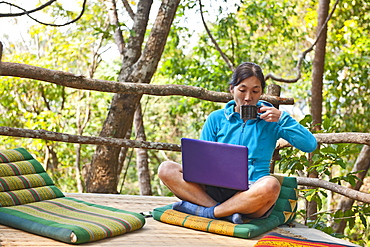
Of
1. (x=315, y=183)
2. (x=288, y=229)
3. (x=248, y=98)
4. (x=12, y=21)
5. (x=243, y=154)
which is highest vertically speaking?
(x=12, y=21)

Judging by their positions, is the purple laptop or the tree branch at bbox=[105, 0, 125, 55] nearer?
the purple laptop

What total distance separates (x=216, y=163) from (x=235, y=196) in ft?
0.68

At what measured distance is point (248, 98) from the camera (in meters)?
2.53

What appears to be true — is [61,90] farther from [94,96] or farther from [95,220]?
[95,220]

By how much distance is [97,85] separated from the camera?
2.87 meters

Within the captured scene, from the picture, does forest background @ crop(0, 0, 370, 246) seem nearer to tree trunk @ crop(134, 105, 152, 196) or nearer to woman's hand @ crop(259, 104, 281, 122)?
tree trunk @ crop(134, 105, 152, 196)

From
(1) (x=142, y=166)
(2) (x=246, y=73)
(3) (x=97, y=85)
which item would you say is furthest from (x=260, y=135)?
(1) (x=142, y=166)

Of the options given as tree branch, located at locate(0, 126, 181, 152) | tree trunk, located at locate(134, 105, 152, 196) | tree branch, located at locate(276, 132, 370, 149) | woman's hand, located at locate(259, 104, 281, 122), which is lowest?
tree trunk, located at locate(134, 105, 152, 196)

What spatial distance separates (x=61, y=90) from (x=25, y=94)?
0.58m

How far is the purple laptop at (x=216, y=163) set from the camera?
2291 mm

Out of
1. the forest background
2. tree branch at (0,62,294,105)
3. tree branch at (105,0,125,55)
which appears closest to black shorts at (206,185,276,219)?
tree branch at (0,62,294,105)

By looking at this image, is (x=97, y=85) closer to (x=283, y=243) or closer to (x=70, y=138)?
(x=70, y=138)

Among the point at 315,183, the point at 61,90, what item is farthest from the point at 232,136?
the point at 61,90

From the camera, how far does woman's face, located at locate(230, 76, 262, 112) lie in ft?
8.32
